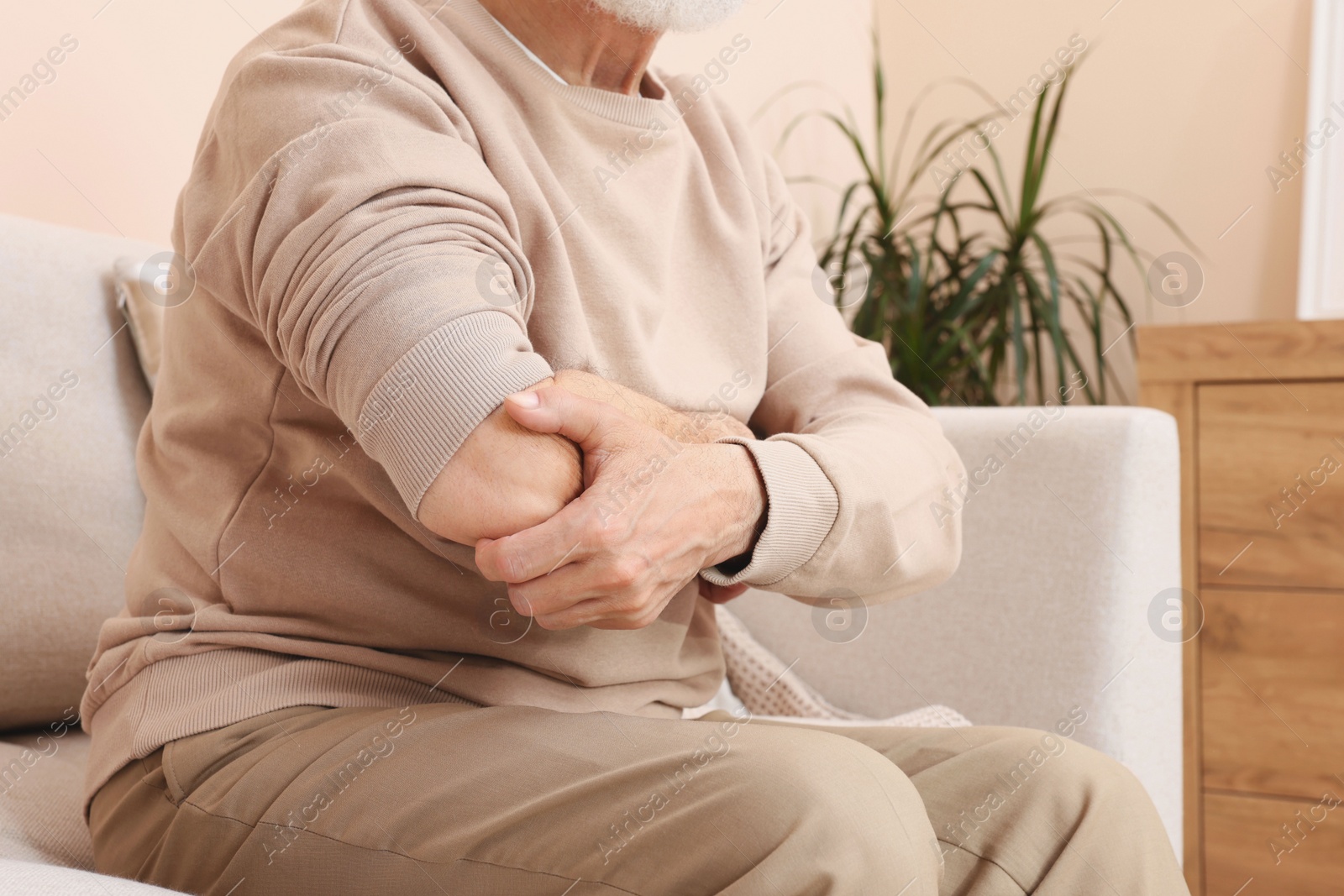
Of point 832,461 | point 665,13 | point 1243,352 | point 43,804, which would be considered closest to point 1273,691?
point 1243,352

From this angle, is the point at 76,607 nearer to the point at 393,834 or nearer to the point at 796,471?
the point at 393,834

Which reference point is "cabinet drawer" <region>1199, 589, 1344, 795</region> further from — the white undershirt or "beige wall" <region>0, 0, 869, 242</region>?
"beige wall" <region>0, 0, 869, 242</region>

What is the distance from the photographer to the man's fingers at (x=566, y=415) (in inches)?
22.9

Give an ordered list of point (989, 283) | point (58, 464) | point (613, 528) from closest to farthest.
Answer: point (613, 528) → point (58, 464) → point (989, 283)

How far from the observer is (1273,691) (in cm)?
145

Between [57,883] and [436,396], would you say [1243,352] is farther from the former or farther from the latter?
[57,883]

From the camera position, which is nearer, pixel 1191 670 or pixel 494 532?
pixel 494 532

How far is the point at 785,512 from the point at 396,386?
0.82 ft

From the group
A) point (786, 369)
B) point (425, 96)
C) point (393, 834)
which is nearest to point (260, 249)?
point (425, 96)

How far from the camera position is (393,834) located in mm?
579

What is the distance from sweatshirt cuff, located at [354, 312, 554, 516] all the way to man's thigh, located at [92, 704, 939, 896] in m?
0.15

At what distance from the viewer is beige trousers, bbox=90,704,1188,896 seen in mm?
527

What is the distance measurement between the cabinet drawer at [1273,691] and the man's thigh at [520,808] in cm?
109

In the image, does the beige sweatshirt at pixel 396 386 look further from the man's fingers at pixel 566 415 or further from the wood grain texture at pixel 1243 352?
the wood grain texture at pixel 1243 352
